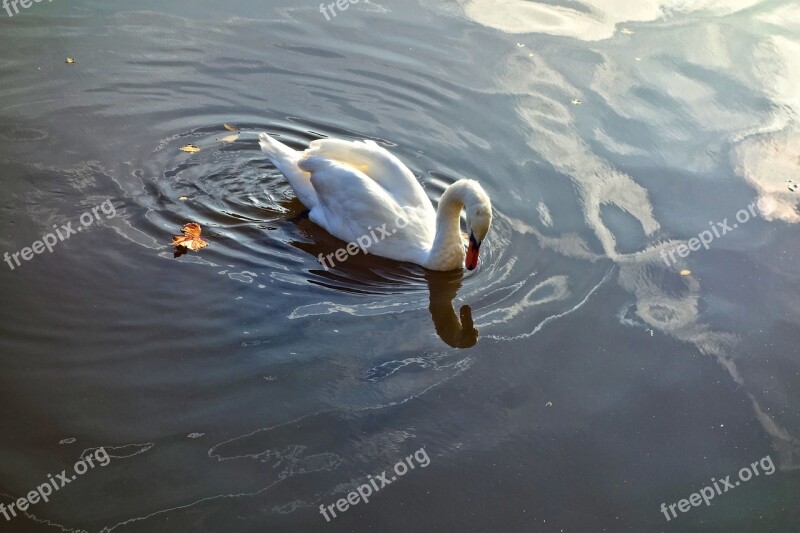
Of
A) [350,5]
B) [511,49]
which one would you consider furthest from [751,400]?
[350,5]

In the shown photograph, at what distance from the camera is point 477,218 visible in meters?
6.66

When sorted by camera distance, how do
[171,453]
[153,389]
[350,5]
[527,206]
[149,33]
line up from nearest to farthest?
[171,453]
[153,389]
[527,206]
[149,33]
[350,5]

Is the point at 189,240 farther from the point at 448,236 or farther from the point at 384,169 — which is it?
the point at 448,236

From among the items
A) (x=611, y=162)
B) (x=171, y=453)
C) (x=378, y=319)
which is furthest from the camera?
(x=611, y=162)

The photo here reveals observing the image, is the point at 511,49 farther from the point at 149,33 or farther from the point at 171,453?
the point at 171,453

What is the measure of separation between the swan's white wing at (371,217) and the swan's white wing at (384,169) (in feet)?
0.22

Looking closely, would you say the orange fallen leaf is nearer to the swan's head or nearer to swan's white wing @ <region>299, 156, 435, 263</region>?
swan's white wing @ <region>299, 156, 435, 263</region>

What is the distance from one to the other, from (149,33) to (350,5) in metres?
2.57

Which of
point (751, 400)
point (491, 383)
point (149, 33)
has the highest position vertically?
point (149, 33)

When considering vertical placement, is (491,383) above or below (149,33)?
below

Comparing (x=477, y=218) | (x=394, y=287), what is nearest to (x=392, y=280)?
(x=394, y=287)

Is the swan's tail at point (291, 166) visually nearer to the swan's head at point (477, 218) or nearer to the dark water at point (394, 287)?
the dark water at point (394, 287)

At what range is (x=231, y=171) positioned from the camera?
8.03 metres

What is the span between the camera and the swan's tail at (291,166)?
7.71 meters
